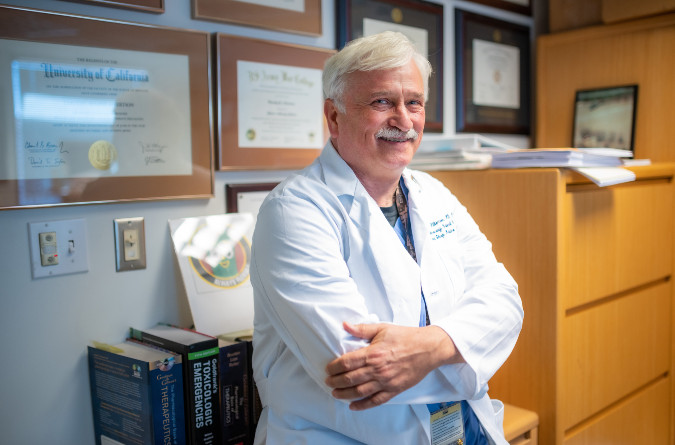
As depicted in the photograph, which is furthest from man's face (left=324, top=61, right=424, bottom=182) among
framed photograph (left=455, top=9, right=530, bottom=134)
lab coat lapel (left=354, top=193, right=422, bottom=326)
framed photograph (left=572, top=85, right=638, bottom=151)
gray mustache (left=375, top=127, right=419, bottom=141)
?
framed photograph (left=572, top=85, right=638, bottom=151)

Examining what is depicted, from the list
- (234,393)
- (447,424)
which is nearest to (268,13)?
(234,393)

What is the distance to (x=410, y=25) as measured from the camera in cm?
225

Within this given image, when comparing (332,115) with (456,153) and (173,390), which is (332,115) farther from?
(173,390)

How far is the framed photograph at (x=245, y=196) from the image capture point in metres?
1.80

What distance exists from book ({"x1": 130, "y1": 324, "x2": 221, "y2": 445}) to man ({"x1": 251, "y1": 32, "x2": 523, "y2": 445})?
4.8 inches

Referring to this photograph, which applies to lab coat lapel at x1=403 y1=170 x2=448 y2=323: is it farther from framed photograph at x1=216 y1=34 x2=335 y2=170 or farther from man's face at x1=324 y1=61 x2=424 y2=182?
framed photograph at x1=216 y1=34 x2=335 y2=170

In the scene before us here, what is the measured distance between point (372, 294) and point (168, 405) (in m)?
0.55

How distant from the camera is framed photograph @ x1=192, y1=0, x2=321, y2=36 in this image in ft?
5.57

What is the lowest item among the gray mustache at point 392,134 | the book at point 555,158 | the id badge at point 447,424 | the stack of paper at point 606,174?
the id badge at point 447,424

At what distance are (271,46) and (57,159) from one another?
722 mm

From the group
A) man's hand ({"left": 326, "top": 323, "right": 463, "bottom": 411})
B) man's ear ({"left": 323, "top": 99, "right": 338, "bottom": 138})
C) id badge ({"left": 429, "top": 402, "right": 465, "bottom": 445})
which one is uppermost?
man's ear ({"left": 323, "top": 99, "right": 338, "bottom": 138})

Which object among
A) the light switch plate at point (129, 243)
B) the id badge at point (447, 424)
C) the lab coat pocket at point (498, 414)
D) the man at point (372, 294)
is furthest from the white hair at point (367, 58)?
the lab coat pocket at point (498, 414)
